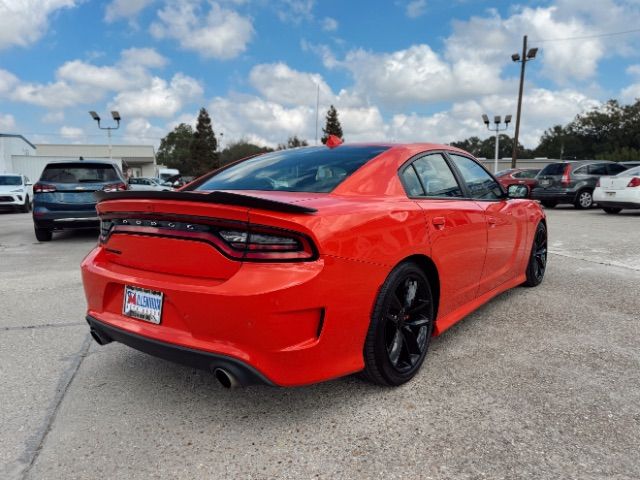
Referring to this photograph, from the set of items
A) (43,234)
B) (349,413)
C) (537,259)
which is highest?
(537,259)

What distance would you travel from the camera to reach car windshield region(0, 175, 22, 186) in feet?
58.5

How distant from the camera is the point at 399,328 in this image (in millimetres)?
2648

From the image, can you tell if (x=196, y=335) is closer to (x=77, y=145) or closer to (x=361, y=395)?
→ (x=361, y=395)

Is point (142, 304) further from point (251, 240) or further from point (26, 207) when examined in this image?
point (26, 207)

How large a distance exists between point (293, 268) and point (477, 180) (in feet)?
7.50

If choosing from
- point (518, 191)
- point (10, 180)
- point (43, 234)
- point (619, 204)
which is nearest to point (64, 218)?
point (43, 234)

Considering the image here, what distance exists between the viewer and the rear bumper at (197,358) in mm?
2039

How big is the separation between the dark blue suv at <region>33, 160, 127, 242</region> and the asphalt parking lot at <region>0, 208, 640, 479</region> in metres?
5.02

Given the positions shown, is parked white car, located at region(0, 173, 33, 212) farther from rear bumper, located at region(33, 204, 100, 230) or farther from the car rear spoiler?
the car rear spoiler

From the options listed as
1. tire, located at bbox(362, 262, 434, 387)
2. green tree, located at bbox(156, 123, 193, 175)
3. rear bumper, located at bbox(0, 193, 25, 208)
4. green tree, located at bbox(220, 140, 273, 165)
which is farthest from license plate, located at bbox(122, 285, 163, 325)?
green tree, located at bbox(156, 123, 193, 175)

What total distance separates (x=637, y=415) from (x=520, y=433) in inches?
25.2

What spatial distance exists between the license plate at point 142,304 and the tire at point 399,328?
3.40 feet

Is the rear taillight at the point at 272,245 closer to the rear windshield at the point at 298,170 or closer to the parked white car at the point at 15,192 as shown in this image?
the rear windshield at the point at 298,170

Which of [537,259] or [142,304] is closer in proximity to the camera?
[142,304]
